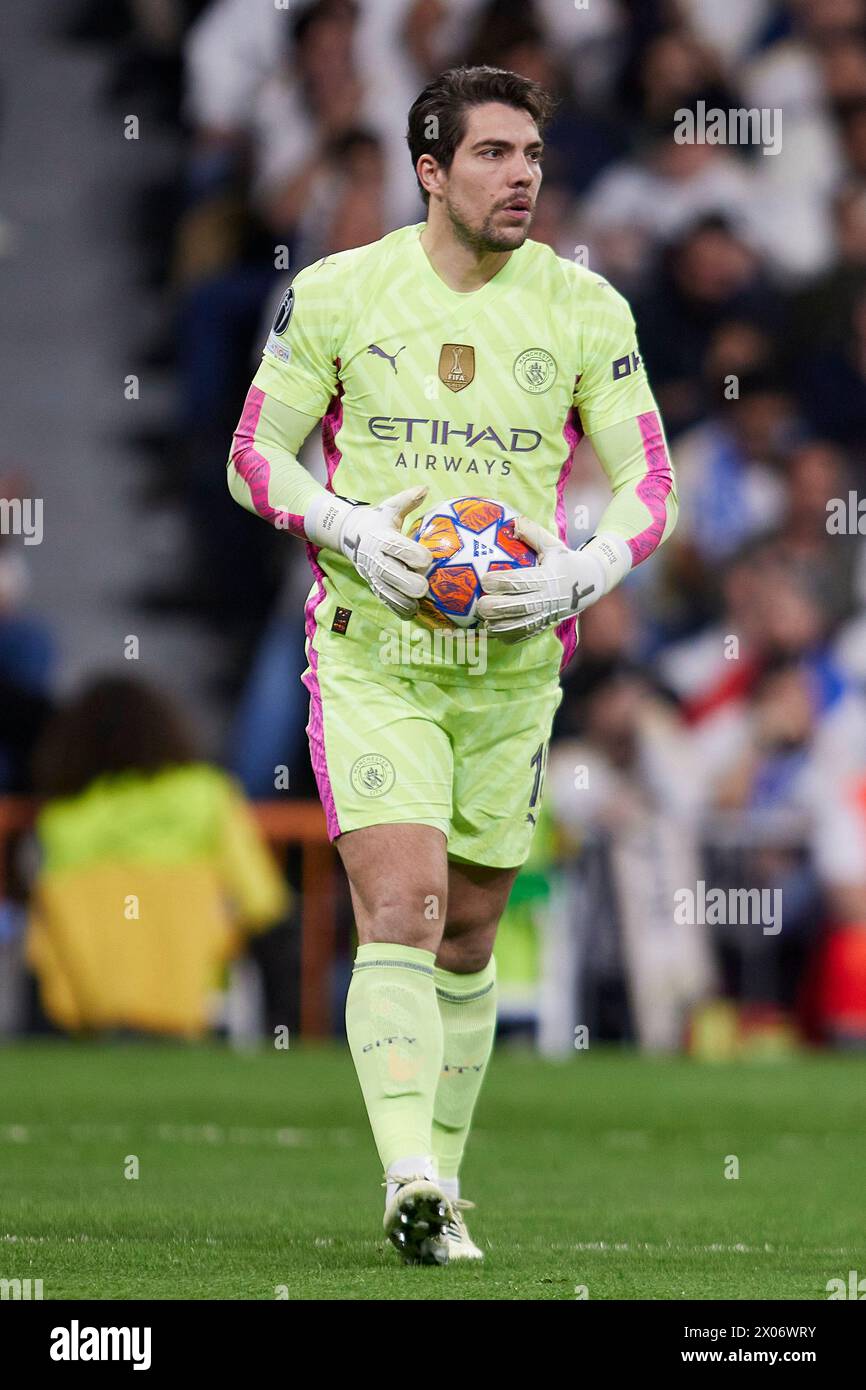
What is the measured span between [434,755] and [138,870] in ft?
25.4

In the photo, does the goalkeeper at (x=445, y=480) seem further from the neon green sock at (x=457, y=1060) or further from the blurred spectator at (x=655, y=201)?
the blurred spectator at (x=655, y=201)

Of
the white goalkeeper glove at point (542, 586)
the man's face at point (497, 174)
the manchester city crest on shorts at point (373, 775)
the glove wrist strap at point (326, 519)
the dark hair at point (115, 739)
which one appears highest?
the dark hair at point (115, 739)

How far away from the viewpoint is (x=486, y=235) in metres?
5.48

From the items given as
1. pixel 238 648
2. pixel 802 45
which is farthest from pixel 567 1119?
pixel 802 45

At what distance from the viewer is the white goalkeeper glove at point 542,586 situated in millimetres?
5215

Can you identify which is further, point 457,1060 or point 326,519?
point 457,1060

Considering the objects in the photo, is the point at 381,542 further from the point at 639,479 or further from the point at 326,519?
the point at 639,479

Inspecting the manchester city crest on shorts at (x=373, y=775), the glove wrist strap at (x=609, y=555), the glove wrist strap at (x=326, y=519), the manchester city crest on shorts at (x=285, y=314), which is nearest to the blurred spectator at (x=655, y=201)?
the manchester city crest on shorts at (x=285, y=314)

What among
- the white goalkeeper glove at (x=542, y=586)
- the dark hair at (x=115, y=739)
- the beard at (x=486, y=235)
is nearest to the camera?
the white goalkeeper glove at (x=542, y=586)

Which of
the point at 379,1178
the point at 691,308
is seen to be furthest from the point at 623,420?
the point at 691,308

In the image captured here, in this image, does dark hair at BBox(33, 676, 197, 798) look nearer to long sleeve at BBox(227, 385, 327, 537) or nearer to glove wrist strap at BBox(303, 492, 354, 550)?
long sleeve at BBox(227, 385, 327, 537)

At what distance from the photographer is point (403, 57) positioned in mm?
15461

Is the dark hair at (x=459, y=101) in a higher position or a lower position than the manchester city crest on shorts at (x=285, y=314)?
higher

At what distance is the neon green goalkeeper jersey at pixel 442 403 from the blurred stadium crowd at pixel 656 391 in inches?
299
